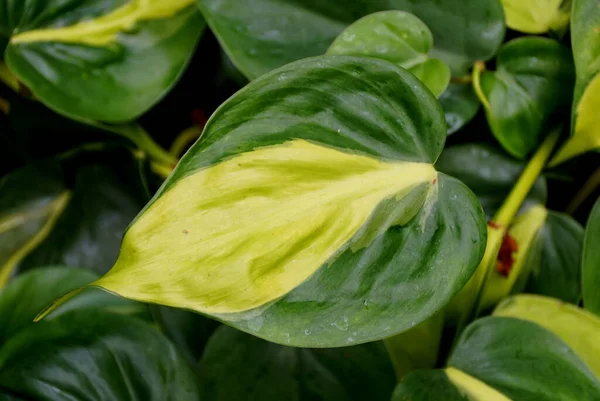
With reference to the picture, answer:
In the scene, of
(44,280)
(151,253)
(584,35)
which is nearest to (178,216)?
(151,253)

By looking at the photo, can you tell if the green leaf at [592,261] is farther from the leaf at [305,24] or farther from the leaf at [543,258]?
the leaf at [305,24]

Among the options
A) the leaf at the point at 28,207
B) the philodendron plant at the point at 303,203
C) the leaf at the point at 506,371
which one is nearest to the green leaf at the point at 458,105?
the philodendron plant at the point at 303,203

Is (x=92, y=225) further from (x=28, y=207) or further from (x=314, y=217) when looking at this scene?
(x=314, y=217)

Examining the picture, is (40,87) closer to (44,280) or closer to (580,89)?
(44,280)

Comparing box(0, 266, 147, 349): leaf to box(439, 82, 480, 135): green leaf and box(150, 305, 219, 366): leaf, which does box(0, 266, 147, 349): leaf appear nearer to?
box(150, 305, 219, 366): leaf

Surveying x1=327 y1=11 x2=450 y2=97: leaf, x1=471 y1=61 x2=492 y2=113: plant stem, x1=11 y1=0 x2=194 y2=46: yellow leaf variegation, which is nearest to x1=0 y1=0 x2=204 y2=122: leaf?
x1=11 y1=0 x2=194 y2=46: yellow leaf variegation

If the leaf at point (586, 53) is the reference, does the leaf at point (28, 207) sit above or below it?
above

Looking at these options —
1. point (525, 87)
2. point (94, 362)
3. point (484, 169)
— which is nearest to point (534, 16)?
point (525, 87)
